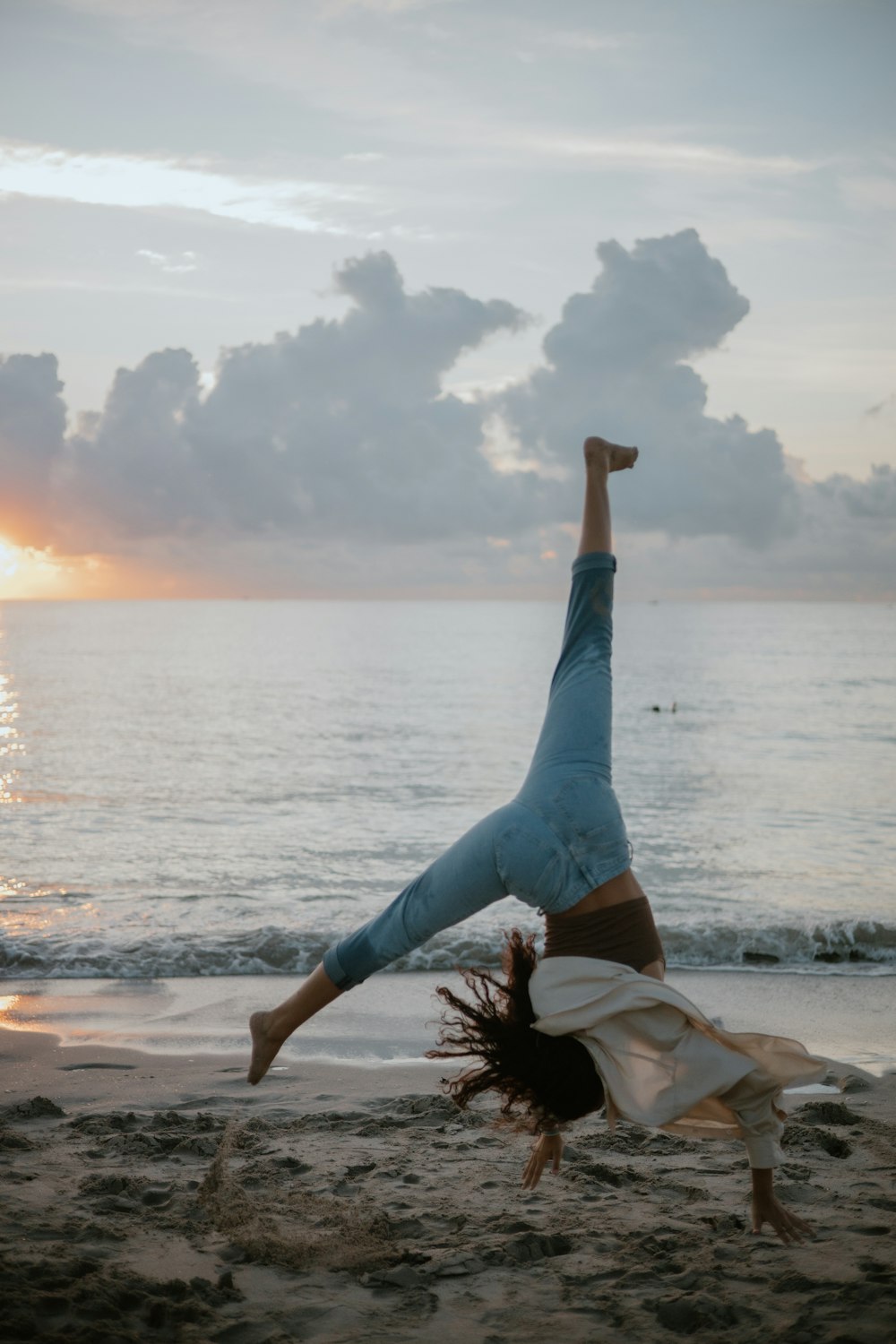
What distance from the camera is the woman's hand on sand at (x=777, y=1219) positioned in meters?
3.53

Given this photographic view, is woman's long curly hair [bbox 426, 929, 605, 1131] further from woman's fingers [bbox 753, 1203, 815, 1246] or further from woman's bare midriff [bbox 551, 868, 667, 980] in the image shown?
woman's fingers [bbox 753, 1203, 815, 1246]

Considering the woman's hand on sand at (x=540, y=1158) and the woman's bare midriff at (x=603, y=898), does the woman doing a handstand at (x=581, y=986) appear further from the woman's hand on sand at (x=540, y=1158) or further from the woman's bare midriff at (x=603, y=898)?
the woman's hand on sand at (x=540, y=1158)

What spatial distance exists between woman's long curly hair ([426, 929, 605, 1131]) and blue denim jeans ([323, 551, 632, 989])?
11.2 inches

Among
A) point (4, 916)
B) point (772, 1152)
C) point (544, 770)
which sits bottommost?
point (4, 916)

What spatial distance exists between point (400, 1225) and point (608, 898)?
1.50 metres

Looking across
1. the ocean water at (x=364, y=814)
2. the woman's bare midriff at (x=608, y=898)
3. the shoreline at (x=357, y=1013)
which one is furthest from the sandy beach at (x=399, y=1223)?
the ocean water at (x=364, y=814)

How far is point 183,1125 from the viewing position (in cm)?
496

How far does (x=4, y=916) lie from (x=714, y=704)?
32.7 metres

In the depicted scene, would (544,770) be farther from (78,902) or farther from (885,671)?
(885,671)

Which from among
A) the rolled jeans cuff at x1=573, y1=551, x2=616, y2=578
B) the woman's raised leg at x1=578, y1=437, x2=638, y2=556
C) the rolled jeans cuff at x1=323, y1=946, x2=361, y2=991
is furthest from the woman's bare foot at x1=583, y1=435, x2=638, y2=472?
the rolled jeans cuff at x1=323, y1=946, x2=361, y2=991

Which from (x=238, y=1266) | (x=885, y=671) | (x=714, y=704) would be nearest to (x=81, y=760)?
(x=238, y=1266)

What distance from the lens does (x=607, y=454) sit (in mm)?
4473

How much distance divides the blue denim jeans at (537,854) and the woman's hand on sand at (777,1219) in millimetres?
1139

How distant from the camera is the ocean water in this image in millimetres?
9406
